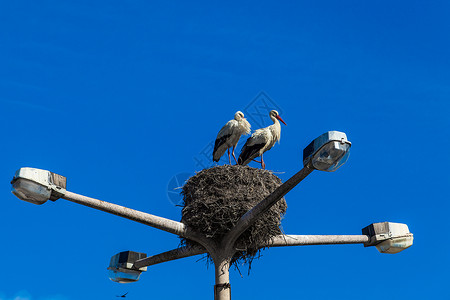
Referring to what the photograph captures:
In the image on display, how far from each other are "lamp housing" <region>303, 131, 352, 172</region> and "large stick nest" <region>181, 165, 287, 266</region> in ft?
8.95

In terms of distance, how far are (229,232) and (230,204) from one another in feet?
1.95

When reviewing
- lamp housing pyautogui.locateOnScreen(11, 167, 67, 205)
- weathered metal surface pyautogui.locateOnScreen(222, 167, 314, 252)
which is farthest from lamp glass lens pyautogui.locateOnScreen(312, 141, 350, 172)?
lamp housing pyautogui.locateOnScreen(11, 167, 67, 205)

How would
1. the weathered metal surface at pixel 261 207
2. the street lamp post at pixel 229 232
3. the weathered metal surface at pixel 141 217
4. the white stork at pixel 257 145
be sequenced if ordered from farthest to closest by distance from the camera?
the white stork at pixel 257 145
the weathered metal surface at pixel 141 217
the weathered metal surface at pixel 261 207
the street lamp post at pixel 229 232

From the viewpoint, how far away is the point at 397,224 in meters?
11.7

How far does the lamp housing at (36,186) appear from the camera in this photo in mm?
8477

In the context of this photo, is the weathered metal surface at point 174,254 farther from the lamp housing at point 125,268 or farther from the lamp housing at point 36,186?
the lamp housing at point 36,186

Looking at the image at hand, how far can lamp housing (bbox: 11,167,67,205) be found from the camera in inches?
334

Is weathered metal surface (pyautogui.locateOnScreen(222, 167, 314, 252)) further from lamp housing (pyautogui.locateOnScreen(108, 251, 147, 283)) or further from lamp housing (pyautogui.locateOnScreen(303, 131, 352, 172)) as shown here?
lamp housing (pyautogui.locateOnScreen(108, 251, 147, 283))

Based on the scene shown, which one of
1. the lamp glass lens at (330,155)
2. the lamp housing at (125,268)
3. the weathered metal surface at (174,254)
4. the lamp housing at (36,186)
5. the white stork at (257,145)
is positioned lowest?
the lamp glass lens at (330,155)

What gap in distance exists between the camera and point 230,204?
429 inches

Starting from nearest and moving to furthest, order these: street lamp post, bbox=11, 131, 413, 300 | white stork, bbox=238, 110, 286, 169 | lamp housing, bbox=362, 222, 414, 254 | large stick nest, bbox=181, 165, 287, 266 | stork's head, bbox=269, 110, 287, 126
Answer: street lamp post, bbox=11, 131, 413, 300 → large stick nest, bbox=181, 165, 287, 266 → lamp housing, bbox=362, 222, 414, 254 → white stork, bbox=238, 110, 286, 169 → stork's head, bbox=269, 110, 287, 126

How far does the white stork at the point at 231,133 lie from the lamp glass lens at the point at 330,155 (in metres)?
7.24

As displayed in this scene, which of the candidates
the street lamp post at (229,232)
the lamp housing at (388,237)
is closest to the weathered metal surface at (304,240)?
the street lamp post at (229,232)

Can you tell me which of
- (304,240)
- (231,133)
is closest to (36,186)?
(304,240)
